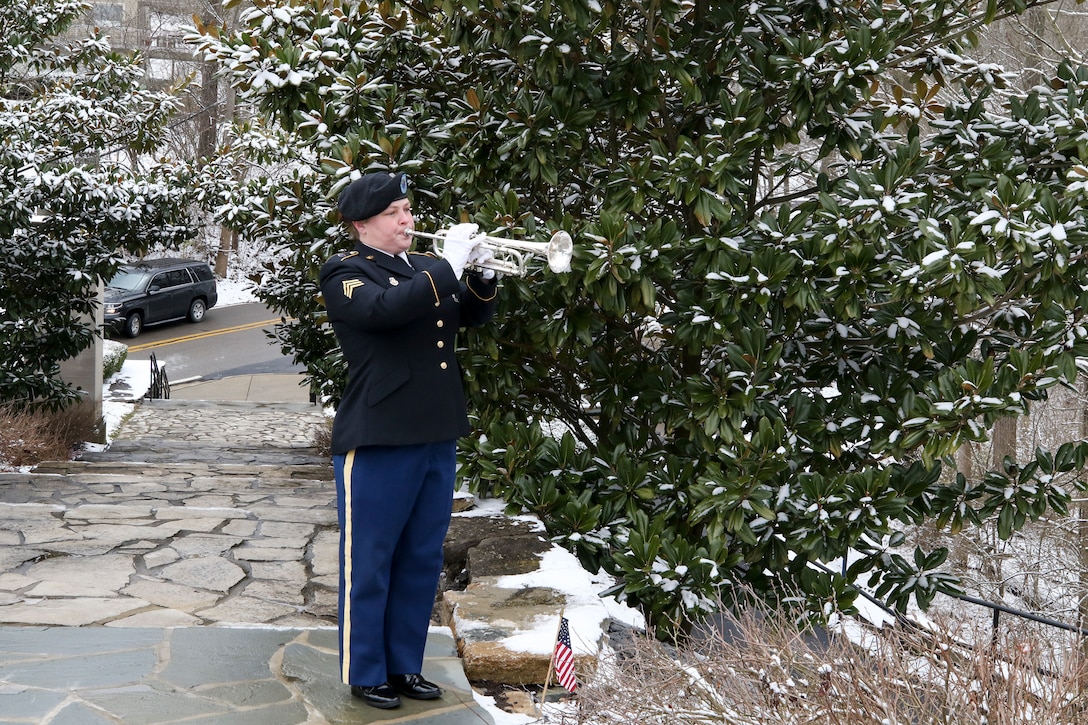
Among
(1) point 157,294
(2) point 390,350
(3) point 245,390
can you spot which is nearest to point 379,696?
(2) point 390,350

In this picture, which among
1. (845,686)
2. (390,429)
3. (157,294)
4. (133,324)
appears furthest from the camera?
(157,294)

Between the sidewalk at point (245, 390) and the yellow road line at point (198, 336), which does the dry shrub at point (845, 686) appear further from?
the yellow road line at point (198, 336)

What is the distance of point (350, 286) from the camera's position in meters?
3.50

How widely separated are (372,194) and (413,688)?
1.77 m

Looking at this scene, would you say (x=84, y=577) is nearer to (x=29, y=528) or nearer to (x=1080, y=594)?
(x=29, y=528)

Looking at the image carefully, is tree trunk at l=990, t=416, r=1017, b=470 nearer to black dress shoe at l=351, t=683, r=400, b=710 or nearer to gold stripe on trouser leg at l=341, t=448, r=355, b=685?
black dress shoe at l=351, t=683, r=400, b=710

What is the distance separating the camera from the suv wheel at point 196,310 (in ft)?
88.5

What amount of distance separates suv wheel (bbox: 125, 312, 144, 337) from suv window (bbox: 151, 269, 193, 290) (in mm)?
949

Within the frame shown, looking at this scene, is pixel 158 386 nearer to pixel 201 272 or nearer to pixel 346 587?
pixel 201 272

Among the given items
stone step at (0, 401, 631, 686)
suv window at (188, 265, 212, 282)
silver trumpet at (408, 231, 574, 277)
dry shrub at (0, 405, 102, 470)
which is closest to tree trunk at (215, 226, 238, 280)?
suv window at (188, 265, 212, 282)

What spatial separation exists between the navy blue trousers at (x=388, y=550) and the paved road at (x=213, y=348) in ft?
56.2

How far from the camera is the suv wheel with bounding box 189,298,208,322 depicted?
88.5ft

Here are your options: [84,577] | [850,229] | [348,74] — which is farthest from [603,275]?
[84,577]

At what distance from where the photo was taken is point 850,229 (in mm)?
3941
